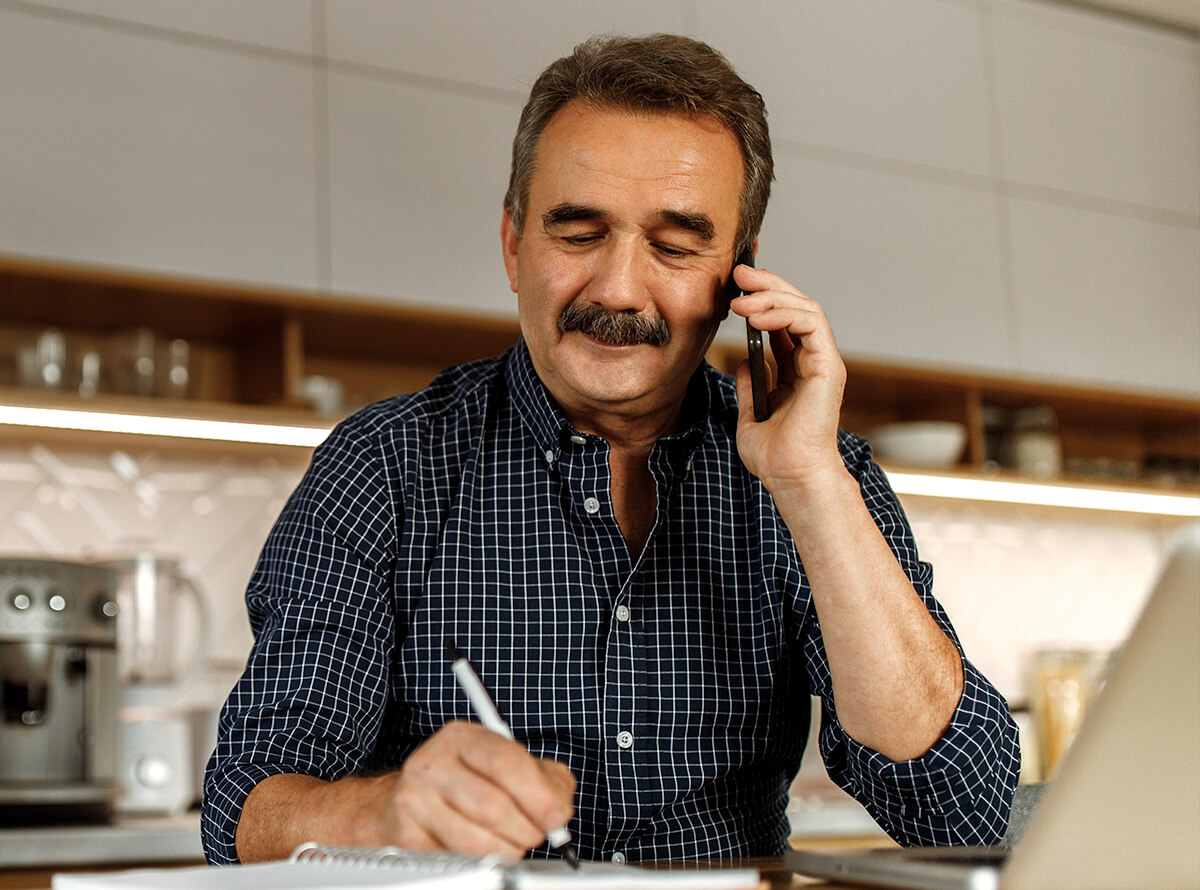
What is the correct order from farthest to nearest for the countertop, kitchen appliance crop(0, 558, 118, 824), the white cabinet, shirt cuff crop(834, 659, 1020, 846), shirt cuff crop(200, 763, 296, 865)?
the white cabinet, kitchen appliance crop(0, 558, 118, 824), the countertop, shirt cuff crop(834, 659, 1020, 846), shirt cuff crop(200, 763, 296, 865)

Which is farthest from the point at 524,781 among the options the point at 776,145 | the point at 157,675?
the point at 776,145

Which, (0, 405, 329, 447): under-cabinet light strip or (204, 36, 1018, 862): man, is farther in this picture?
(0, 405, 329, 447): under-cabinet light strip

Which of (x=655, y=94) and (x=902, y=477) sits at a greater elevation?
(x=655, y=94)

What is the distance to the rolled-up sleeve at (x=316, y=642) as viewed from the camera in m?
1.08

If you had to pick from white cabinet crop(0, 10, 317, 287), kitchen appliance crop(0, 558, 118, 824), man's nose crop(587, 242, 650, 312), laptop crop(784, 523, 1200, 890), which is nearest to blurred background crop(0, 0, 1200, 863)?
white cabinet crop(0, 10, 317, 287)

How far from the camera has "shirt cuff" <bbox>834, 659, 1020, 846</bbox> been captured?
3.77 feet

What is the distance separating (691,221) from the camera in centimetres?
133

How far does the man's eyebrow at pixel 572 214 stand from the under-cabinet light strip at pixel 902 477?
1.37 metres

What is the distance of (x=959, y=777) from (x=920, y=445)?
217cm

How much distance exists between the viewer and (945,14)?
354 centimetres

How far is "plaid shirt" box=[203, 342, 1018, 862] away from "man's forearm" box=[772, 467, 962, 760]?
0.03 m

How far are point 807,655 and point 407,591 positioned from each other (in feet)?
1.31

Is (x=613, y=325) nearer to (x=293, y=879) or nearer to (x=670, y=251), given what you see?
(x=670, y=251)

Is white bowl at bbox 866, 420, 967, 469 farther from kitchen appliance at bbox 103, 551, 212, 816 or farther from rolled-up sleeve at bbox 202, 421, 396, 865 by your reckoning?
rolled-up sleeve at bbox 202, 421, 396, 865
